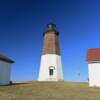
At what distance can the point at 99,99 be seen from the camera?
42.5ft

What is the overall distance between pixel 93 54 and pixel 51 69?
9513 mm

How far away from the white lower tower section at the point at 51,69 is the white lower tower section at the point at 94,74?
30.3 ft

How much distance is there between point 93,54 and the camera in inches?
990

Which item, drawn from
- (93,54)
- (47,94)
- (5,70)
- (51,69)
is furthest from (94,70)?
(5,70)

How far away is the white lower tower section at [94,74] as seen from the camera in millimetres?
22734

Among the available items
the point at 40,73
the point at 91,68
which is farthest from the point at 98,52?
the point at 40,73

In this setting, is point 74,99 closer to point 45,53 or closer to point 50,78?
point 50,78

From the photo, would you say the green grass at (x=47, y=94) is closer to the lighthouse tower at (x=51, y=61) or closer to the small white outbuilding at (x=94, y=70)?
the small white outbuilding at (x=94, y=70)

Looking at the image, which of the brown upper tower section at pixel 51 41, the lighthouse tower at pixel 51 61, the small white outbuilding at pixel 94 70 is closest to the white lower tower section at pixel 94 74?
the small white outbuilding at pixel 94 70

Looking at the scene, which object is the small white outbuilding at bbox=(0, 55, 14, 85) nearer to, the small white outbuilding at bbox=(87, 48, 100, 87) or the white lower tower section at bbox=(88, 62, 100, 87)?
the small white outbuilding at bbox=(87, 48, 100, 87)

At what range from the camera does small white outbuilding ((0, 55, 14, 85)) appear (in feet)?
78.2

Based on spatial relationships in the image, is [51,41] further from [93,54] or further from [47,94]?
[47,94]

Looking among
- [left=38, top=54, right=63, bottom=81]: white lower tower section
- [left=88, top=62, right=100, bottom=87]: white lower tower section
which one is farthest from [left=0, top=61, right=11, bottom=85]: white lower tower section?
[left=88, top=62, right=100, bottom=87]: white lower tower section

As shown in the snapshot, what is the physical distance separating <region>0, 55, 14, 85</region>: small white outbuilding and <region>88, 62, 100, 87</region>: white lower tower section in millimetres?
11887
